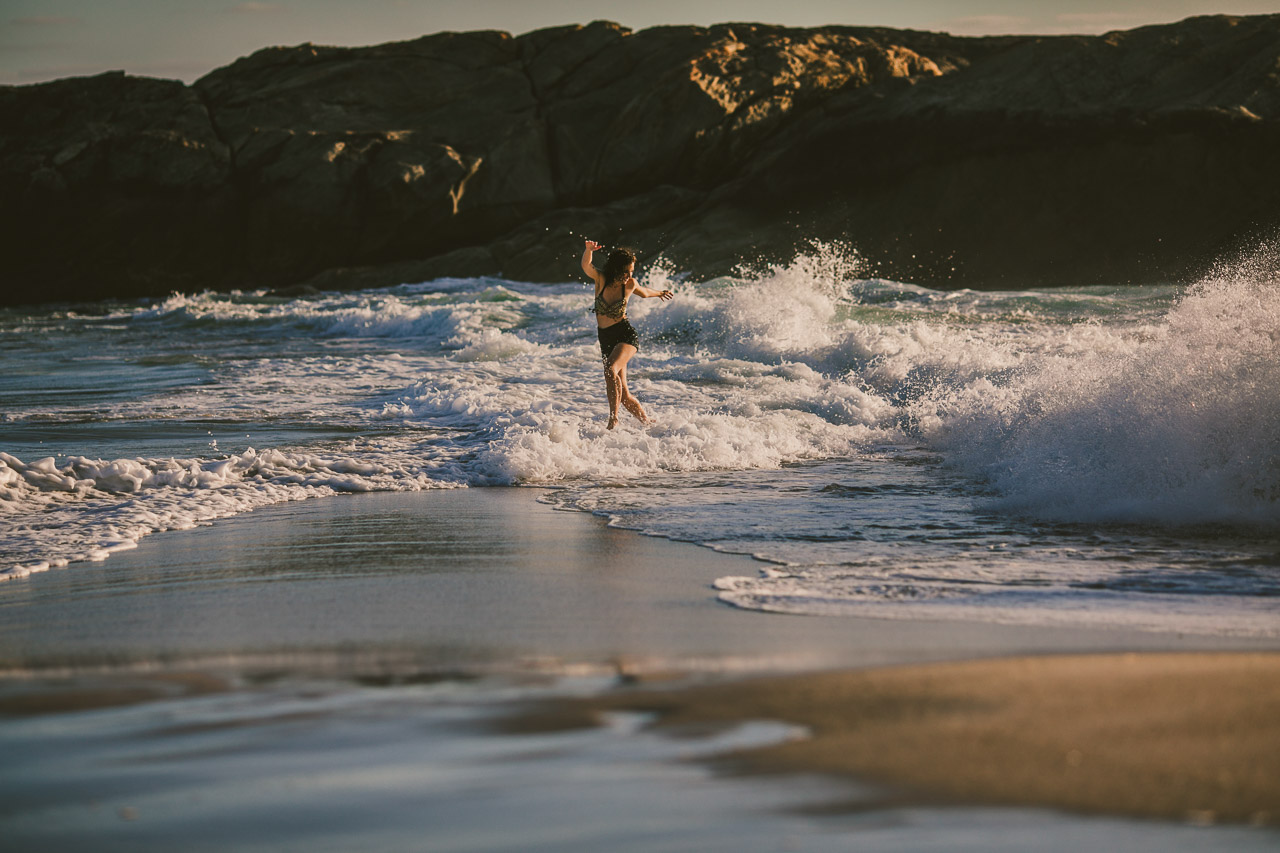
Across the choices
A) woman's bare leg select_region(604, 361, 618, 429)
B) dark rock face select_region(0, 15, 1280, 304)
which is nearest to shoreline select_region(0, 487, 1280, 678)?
woman's bare leg select_region(604, 361, 618, 429)

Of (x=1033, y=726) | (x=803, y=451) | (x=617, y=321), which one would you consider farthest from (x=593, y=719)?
(x=617, y=321)

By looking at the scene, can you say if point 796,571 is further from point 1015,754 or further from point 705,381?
point 705,381

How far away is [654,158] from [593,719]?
107 feet

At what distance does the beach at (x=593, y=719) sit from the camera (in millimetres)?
2242

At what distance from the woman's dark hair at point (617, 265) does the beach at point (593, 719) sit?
17.8 ft

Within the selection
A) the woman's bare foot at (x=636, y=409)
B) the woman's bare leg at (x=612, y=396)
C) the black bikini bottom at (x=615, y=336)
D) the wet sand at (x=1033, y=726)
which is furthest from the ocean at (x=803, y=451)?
the wet sand at (x=1033, y=726)

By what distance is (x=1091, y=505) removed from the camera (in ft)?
20.6

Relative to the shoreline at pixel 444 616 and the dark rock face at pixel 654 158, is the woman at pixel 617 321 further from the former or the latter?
the dark rock face at pixel 654 158

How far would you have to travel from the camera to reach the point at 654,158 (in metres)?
34.3

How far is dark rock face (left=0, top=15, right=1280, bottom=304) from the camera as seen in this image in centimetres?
2906

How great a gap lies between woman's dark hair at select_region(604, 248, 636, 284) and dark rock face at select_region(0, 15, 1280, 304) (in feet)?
65.7

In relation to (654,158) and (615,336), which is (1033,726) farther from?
(654,158)

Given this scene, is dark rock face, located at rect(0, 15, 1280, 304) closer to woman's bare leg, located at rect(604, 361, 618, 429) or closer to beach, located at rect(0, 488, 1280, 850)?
woman's bare leg, located at rect(604, 361, 618, 429)

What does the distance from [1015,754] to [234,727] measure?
1.94m
